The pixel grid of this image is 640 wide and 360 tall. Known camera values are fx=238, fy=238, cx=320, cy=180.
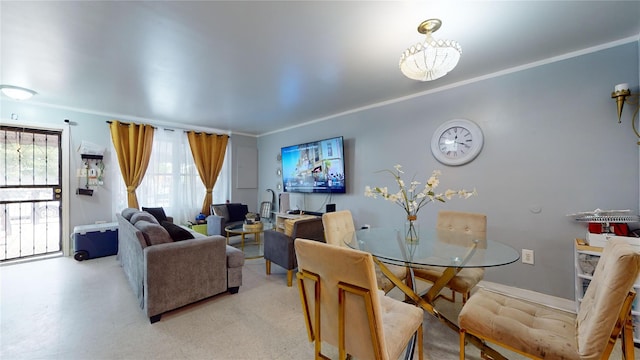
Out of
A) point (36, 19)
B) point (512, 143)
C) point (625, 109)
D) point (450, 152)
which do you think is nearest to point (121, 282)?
point (36, 19)

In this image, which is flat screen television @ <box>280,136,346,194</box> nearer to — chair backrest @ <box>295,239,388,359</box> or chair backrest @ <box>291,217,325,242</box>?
chair backrest @ <box>291,217,325,242</box>

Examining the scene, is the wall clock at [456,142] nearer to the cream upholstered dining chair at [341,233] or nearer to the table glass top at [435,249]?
the table glass top at [435,249]

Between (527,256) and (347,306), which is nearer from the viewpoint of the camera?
(347,306)

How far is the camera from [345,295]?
1121 millimetres

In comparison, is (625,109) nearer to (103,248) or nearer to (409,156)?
(409,156)

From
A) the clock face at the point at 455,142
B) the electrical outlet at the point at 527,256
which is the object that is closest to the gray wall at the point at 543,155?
the electrical outlet at the point at 527,256

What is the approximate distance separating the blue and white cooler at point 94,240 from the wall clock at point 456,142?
16.6ft

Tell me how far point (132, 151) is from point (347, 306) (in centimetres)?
482

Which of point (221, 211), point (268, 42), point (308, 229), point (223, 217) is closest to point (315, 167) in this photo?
point (308, 229)

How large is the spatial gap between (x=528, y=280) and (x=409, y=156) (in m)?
1.82

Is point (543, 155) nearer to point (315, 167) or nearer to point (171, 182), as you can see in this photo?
point (315, 167)

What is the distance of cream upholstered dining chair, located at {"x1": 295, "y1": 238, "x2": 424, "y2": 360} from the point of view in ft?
3.46

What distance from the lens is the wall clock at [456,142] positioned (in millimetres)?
2706

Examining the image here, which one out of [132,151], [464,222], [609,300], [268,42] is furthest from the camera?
[132,151]
